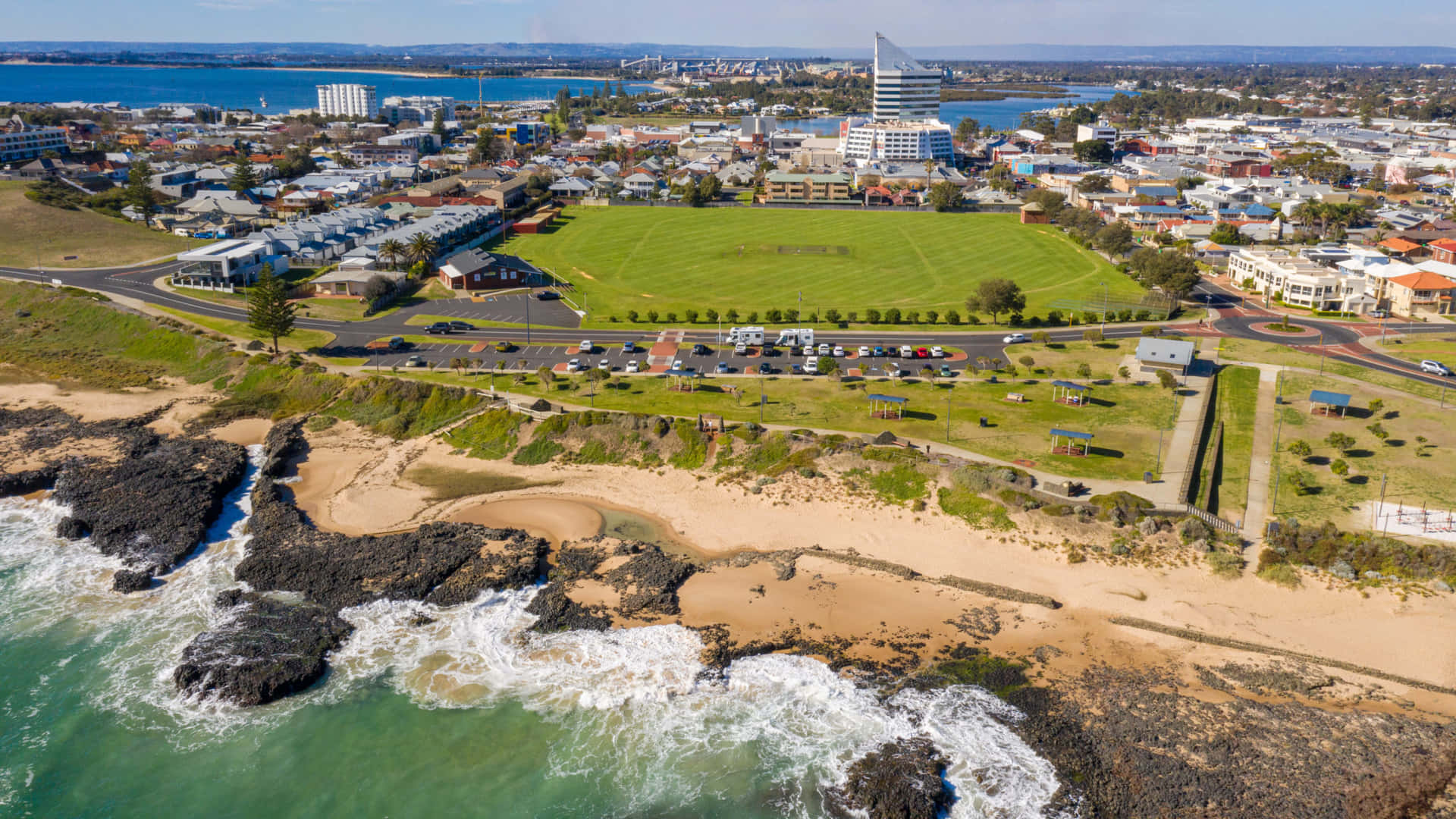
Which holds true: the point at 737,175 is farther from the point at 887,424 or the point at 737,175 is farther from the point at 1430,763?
the point at 1430,763

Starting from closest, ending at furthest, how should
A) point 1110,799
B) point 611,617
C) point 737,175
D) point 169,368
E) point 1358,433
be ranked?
point 1110,799, point 611,617, point 1358,433, point 169,368, point 737,175

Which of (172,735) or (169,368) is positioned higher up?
(169,368)

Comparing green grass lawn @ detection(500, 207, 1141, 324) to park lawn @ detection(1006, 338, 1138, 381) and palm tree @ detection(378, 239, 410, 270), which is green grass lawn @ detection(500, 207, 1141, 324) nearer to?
park lawn @ detection(1006, 338, 1138, 381)

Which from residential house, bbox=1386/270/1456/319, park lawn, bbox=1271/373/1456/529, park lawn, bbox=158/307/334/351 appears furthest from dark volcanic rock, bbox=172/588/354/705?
residential house, bbox=1386/270/1456/319

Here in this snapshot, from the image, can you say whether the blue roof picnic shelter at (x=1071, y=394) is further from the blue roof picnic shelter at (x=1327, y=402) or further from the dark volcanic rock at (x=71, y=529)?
the dark volcanic rock at (x=71, y=529)

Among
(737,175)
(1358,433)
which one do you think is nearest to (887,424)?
(1358,433)

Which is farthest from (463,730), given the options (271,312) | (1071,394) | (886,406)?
(271,312)

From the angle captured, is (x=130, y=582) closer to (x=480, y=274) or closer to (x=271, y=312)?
(x=271, y=312)
